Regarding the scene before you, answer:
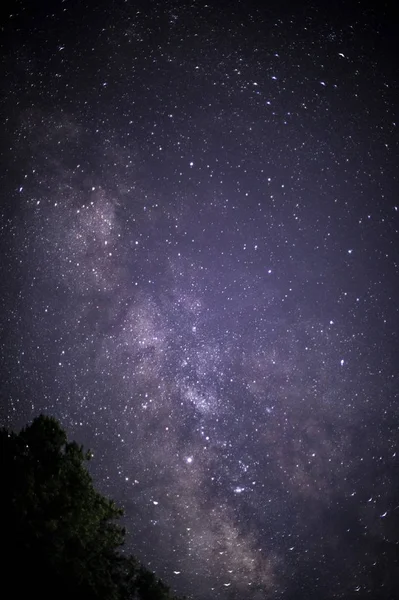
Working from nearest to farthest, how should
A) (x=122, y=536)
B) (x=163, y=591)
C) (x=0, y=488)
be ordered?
(x=0, y=488)
(x=122, y=536)
(x=163, y=591)

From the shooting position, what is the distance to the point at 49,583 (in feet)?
16.9

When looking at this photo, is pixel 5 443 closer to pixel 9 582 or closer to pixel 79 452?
pixel 79 452

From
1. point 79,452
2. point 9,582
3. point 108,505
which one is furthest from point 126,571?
point 9,582

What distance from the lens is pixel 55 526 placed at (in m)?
5.58

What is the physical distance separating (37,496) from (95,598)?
169 cm

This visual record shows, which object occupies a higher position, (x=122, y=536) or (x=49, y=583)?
(x=49, y=583)

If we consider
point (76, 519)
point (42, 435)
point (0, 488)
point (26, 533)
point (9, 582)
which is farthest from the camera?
point (42, 435)

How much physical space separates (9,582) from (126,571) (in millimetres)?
3166

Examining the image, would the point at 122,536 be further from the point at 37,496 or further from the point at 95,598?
the point at 37,496

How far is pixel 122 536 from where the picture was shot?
7.07 m

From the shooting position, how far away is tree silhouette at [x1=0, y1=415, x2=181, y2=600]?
5.12 metres

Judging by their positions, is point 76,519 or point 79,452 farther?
point 79,452

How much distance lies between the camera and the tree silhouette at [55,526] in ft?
16.8

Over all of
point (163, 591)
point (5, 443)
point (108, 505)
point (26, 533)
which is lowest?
point (163, 591)
